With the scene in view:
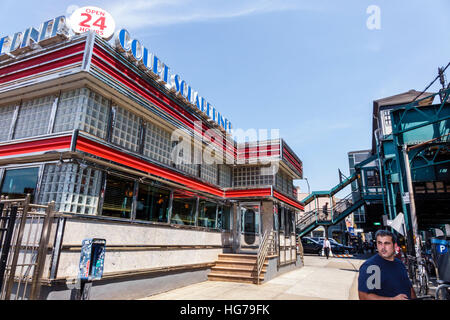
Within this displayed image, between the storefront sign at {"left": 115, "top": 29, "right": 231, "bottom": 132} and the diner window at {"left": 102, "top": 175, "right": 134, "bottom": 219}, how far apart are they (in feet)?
11.7

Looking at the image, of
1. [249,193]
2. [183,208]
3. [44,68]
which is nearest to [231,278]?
[183,208]

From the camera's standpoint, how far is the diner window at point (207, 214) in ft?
37.7

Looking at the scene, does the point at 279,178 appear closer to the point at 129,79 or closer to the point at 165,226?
the point at 165,226

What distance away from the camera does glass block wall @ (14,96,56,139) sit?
24.9ft

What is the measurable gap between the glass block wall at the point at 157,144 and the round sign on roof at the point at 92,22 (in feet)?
9.71

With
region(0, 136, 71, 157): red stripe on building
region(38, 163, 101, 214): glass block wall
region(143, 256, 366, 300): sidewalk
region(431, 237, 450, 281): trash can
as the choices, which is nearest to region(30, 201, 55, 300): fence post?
region(38, 163, 101, 214): glass block wall

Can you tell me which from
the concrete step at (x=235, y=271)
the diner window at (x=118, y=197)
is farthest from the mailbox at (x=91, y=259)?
Answer: the concrete step at (x=235, y=271)

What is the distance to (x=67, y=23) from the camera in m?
7.41

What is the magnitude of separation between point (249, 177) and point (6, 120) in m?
10.6

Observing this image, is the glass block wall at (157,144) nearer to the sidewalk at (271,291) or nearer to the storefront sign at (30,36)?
the storefront sign at (30,36)

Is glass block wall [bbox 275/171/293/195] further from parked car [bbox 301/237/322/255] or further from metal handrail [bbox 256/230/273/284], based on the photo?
parked car [bbox 301/237/322/255]

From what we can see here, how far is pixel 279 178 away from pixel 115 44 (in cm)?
1132

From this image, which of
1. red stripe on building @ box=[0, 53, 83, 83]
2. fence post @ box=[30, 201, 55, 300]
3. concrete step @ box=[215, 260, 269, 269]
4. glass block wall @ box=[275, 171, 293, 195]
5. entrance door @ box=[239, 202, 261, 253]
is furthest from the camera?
glass block wall @ box=[275, 171, 293, 195]
